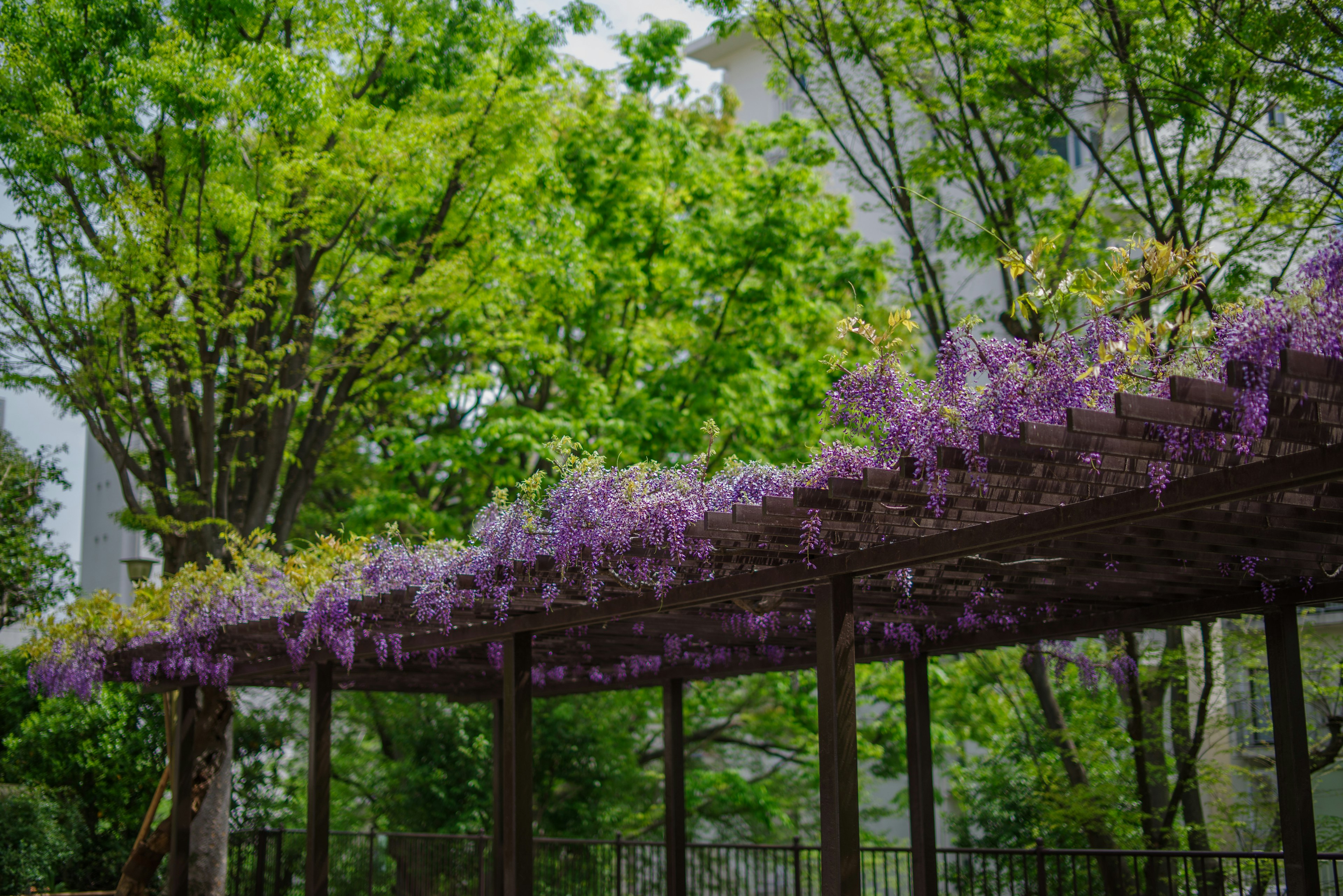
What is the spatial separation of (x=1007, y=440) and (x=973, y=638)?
4.08 m

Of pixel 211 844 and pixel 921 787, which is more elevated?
pixel 921 787

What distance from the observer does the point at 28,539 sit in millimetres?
15422

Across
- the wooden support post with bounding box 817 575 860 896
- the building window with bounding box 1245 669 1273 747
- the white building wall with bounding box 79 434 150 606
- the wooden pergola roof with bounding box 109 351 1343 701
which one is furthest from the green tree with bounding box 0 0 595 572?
the building window with bounding box 1245 669 1273 747

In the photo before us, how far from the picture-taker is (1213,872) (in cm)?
955

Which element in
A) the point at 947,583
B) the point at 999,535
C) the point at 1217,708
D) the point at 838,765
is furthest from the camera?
the point at 1217,708

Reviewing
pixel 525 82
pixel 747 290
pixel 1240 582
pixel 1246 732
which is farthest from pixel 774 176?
pixel 1240 582

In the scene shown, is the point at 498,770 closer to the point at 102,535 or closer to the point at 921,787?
the point at 921,787

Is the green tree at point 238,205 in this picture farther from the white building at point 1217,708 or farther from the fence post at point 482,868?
the fence post at point 482,868

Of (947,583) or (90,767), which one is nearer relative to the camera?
(947,583)

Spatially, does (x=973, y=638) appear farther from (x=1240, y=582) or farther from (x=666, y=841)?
(x=666, y=841)

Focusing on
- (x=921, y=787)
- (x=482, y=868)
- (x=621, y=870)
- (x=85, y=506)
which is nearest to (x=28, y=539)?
(x=482, y=868)

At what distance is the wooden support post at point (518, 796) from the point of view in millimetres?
6824

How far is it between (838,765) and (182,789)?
7.56 metres

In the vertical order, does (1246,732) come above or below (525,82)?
below
